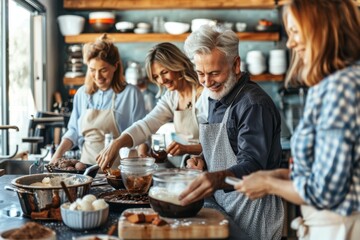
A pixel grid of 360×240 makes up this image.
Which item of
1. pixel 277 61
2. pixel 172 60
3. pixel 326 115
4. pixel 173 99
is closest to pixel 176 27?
pixel 277 61

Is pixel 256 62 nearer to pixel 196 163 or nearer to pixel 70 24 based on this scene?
pixel 70 24

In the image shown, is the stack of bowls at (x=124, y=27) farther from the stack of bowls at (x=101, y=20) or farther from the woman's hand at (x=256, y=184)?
the woman's hand at (x=256, y=184)

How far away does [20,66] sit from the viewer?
4.77 meters

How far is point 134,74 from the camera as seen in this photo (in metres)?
5.55

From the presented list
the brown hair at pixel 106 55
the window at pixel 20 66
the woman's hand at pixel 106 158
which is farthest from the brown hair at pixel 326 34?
the window at pixel 20 66

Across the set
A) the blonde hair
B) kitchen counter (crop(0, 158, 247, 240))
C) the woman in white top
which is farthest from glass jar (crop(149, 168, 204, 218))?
the blonde hair

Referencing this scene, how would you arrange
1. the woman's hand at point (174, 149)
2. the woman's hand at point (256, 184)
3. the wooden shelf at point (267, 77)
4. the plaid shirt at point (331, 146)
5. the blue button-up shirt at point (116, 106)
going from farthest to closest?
the wooden shelf at point (267, 77), the blue button-up shirt at point (116, 106), the woman's hand at point (174, 149), the woman's hand at point (256, 184), the plaid shirt at point (331, 146)

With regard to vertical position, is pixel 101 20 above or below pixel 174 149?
above

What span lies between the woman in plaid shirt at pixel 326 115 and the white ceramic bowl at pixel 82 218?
0.54m

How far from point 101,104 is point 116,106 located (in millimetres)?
117

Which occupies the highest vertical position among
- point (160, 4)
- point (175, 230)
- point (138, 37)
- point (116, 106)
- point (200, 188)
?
point (160, 4)

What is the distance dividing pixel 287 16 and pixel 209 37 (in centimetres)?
82

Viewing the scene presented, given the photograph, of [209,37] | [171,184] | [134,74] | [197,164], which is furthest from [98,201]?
[134,74]

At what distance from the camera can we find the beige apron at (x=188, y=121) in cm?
332
